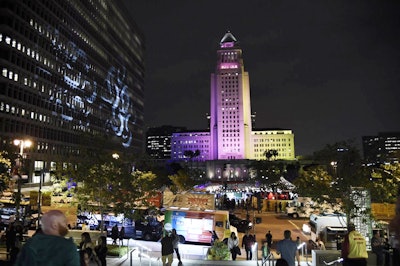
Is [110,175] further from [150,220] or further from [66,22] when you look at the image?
[66,22]

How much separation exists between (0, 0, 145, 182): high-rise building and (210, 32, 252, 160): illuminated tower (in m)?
65.8

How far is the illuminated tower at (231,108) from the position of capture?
171 m

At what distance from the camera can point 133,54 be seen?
124562 millimetres

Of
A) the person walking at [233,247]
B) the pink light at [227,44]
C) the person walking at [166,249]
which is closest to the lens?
the person walking at [166,249]

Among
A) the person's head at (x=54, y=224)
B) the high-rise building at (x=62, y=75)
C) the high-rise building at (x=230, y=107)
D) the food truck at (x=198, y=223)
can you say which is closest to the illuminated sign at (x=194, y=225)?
the food truck at (x=198, y=223)

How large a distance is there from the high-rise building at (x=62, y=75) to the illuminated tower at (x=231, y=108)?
65753 mm

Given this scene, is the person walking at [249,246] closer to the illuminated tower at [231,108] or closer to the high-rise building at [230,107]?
the high-rise building at [230,107]

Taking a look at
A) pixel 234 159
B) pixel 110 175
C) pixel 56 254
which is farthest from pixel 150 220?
pixel 234 159

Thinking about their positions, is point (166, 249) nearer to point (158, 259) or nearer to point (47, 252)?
point (158, 259)

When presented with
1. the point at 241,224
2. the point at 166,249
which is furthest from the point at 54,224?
the point at 241,224

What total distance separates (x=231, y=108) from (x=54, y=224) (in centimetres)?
16999

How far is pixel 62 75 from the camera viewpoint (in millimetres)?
75062

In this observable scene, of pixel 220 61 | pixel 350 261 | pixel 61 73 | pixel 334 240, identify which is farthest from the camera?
pixel 220 61

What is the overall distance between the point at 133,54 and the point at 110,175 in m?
113
